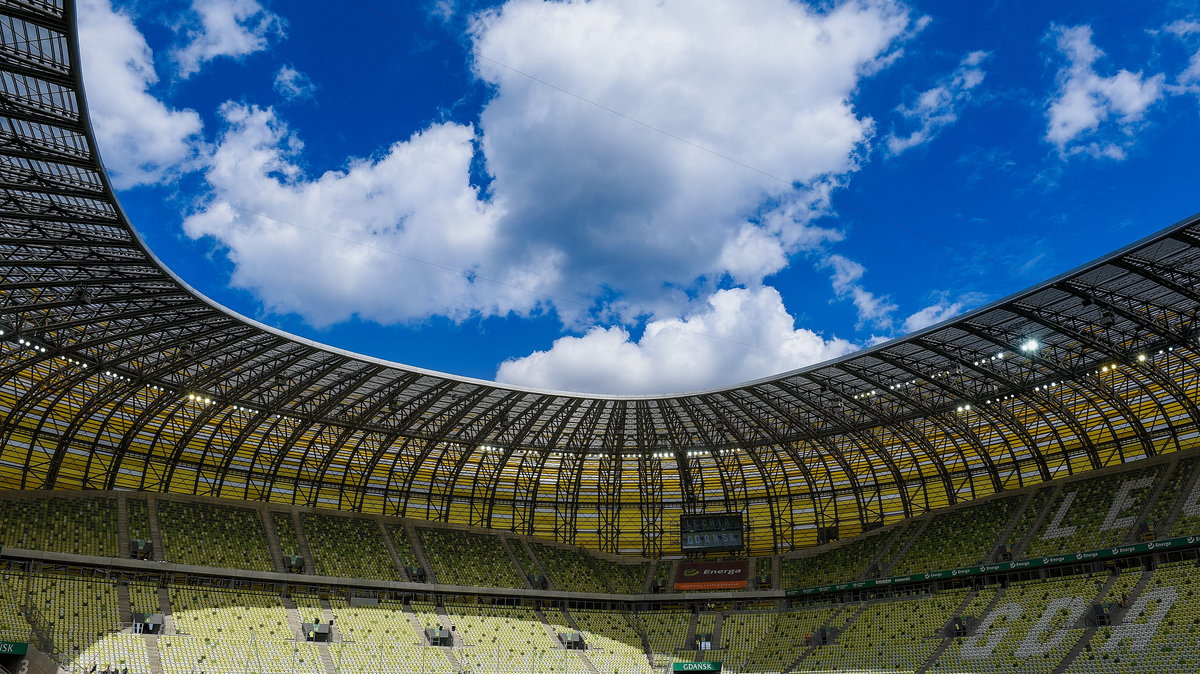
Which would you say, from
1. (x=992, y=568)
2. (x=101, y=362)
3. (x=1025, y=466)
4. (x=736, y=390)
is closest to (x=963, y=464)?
(x=1025, y=466)

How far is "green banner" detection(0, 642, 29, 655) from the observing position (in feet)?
139

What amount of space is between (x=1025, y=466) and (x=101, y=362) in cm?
6265

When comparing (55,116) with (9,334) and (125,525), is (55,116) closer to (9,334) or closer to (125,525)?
(9,334)

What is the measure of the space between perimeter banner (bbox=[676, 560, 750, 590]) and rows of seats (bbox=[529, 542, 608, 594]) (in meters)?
7.03

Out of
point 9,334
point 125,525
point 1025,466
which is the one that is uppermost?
point 9,334

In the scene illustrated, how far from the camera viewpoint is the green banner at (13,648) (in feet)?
139

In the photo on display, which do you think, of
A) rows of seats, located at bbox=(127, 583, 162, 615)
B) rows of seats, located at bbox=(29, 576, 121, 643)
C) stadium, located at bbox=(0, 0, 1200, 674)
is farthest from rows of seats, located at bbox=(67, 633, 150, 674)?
rows of seats, located at bbox=(127, 583, 162, 615)

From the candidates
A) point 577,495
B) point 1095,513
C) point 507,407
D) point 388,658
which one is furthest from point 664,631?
point 1095,513

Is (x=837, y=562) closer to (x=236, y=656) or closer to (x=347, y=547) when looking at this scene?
(x=347, y=547)

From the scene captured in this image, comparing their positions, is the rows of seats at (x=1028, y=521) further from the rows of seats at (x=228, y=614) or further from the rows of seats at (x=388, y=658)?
the rows of seats at (x=228, y=614)

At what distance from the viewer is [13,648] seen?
4256cm

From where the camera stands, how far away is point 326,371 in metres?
50.6

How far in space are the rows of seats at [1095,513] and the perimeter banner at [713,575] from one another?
2325 cm

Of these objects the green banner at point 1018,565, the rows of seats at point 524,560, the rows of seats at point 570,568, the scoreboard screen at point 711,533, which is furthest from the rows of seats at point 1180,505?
the rows of seats at point 524,560
